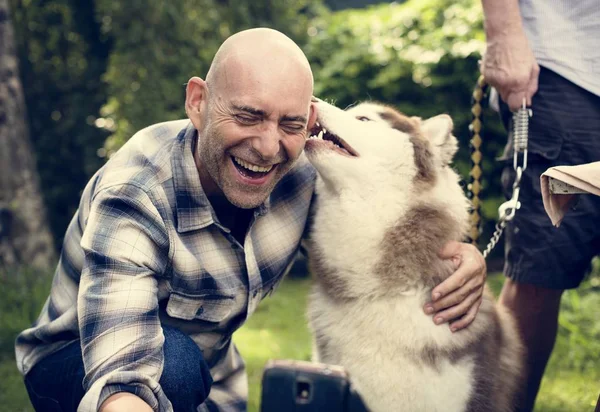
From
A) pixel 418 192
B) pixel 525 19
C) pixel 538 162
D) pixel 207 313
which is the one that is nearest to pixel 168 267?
pixel 207 313

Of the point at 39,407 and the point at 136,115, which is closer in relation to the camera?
the point at 39,407

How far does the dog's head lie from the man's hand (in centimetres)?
32

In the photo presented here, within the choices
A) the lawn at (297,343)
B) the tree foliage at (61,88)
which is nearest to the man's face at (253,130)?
the lawn at (297,343)

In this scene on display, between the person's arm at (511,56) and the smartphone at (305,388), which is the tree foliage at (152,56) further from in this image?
the smartphone at (305,388)

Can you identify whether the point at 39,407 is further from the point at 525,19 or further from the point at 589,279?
the point at 589,279

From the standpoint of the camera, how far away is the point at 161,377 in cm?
245

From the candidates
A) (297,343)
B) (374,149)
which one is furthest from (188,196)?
(297,343)

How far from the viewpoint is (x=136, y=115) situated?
5777mm

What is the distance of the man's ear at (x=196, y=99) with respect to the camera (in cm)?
258

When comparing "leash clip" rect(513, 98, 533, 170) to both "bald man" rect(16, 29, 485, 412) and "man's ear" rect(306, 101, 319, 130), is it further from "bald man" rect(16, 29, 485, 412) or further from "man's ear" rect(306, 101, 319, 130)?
"man's ear" rect(306, 101, 319, 130)

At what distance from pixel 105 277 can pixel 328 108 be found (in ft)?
3.20

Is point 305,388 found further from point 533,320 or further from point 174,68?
point 174,68

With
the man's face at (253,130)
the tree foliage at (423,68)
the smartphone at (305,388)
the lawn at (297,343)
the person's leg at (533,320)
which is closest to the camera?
the smartphone at (305,388)

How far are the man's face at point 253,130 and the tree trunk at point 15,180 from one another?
130 inches
